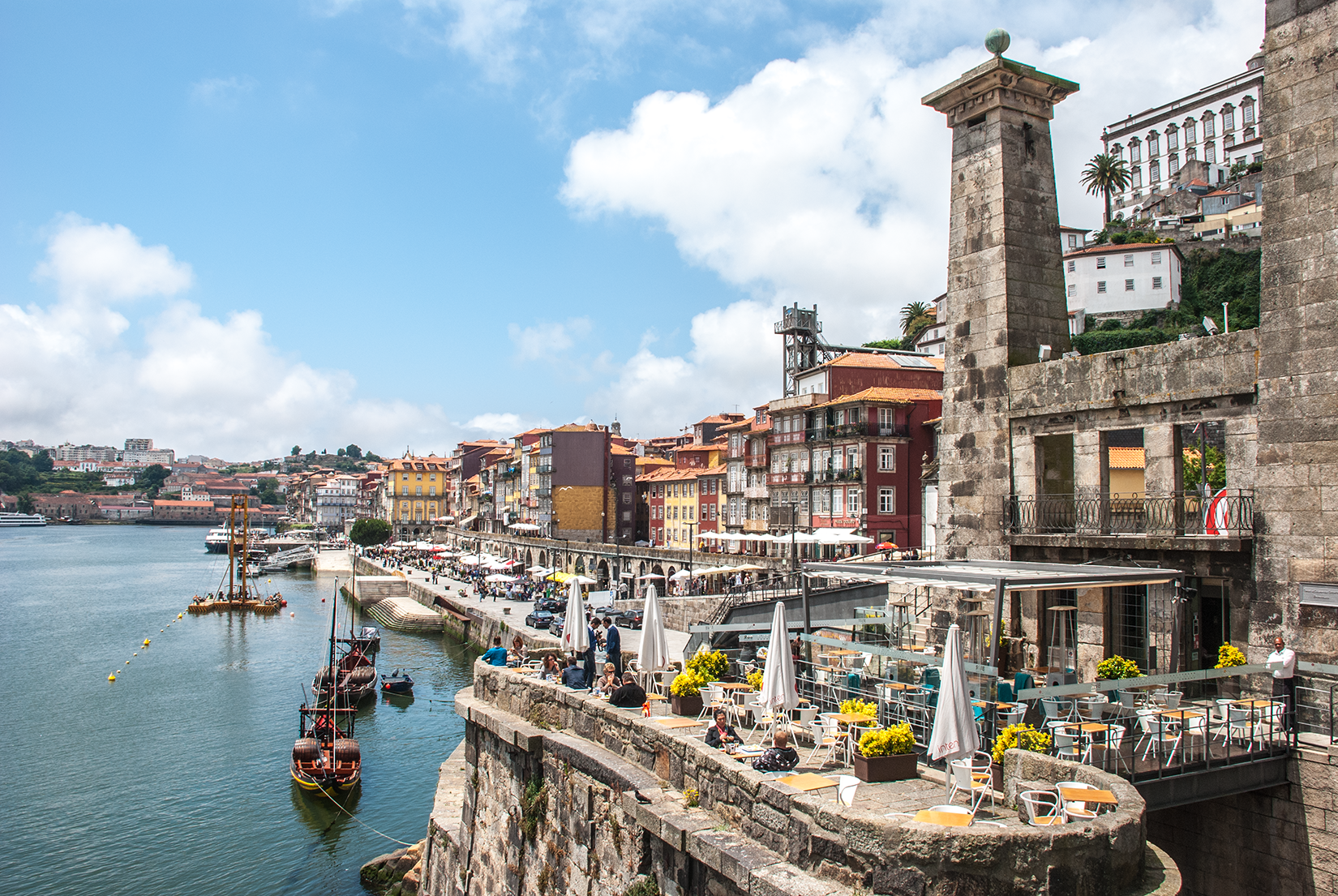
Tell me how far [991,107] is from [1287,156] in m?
5.69

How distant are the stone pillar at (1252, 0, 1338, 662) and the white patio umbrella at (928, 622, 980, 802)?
7.14 metres

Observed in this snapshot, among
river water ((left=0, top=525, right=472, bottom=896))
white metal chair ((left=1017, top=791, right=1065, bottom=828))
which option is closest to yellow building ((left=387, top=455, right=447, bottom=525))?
river water ((left=0, top=525, right=472, bottom=896))

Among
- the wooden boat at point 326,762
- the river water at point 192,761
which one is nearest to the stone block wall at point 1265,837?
the river water at point 192,761

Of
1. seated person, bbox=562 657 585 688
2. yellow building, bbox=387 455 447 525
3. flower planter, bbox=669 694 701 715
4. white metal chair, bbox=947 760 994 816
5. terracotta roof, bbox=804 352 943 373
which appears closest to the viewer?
white metal chair, bbox=947 760 994 816

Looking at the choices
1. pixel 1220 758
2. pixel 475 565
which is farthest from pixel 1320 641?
pixel 475 565

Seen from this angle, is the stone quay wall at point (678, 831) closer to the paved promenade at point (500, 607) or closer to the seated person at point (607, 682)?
the seated person at point (607, 682)

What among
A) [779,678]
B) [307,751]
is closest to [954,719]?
[779,678]

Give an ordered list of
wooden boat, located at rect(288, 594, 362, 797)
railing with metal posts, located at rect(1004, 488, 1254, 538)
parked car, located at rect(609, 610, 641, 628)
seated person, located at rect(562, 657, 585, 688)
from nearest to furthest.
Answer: seated person, located at rect(562, 657, 585, 688)
railing with metal posts, located at rect(1004, 488, 1254, 538)
wooden boat, located at rect(288, 594, 362, 797)
parked car, located at rect(609, 610, 641, 628)

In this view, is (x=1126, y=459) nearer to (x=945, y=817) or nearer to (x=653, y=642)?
(x=653, y=642)

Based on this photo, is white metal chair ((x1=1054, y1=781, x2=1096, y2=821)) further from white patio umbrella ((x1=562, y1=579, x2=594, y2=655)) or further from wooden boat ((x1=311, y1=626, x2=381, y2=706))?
wooden boat ((x1=311, y1=626, x2=381, y2=706))

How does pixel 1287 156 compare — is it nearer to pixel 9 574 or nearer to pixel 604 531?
pixel 604 531

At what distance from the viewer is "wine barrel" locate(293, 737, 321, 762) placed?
2548 centimetres

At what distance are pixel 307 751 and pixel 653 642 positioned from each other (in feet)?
54.4

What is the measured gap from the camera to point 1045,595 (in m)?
16.0
